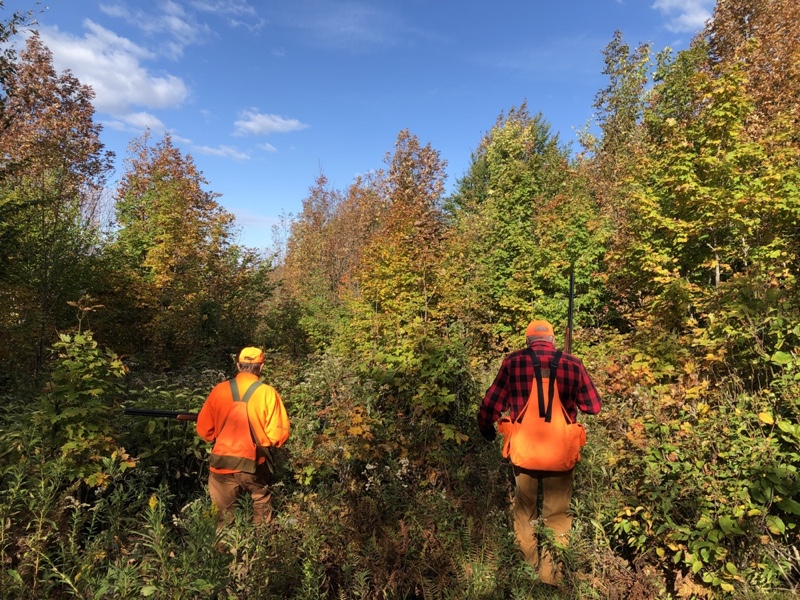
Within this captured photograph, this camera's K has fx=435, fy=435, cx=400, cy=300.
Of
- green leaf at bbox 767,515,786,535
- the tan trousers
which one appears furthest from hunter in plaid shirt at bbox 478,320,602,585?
green leaf at bbox 767,515,786,535

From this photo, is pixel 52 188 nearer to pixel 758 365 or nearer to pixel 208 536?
pixel 208 536

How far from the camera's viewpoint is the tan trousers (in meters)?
3.18

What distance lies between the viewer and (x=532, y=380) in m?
3.23

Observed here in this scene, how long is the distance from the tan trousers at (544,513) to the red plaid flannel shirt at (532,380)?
1.50 feet

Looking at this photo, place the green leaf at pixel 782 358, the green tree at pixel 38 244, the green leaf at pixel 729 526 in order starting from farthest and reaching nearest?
1. the green tree at pixel 38 244
2. the green leaf at pixel 782 358
3. the green leaf at pixel 729 526

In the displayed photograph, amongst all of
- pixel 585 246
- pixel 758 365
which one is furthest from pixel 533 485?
pixel 585 246

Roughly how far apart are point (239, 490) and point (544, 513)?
8.09ft

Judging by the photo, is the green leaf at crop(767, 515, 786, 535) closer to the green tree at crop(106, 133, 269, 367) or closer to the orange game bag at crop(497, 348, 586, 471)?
the orange game bag at crop(497, 348, 586, 471)

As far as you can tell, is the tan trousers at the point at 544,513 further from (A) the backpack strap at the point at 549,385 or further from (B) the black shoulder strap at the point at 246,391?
(B) the black shoulder strap at the point at 246,391

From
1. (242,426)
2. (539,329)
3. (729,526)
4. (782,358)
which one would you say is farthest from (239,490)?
(782,358)

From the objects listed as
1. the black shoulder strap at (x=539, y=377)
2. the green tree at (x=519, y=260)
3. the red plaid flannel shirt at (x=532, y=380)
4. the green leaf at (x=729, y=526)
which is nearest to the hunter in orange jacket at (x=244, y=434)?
the red plaid flannel shirt at (x=532, y=380)

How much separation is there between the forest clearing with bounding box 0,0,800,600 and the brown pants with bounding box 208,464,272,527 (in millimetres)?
A: 193

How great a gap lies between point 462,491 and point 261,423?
6.78ft

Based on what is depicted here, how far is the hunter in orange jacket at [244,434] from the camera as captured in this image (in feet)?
11.7
